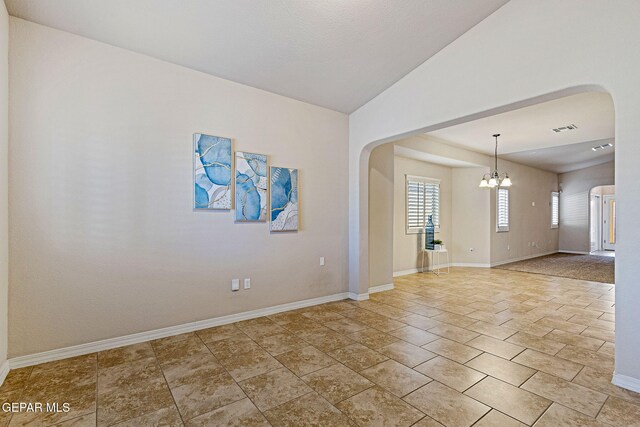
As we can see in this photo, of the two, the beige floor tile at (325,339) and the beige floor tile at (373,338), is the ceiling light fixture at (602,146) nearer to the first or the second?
the beige floor tile at (373,338)

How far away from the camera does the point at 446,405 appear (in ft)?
7.04

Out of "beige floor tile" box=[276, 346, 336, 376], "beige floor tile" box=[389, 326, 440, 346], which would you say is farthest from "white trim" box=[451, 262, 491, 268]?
"beige floor tile" box=[276, 346, 336, 376]

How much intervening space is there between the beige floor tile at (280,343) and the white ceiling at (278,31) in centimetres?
314

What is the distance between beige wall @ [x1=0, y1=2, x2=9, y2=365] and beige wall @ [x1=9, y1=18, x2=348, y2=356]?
7cm

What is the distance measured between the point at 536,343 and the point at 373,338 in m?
1.72

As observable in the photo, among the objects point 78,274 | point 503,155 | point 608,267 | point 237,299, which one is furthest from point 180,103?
point 608,267

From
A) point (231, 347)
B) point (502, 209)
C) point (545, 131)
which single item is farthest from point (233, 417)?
point (502, 209)

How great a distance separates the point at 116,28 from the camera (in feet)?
9.34

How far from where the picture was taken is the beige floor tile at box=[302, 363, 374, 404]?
7.48 ft

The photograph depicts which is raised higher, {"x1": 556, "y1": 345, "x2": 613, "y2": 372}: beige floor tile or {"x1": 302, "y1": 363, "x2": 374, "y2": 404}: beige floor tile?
{"x1": 556, "y1": 345, "x2": 613, "y2": 372}: beige floor tile

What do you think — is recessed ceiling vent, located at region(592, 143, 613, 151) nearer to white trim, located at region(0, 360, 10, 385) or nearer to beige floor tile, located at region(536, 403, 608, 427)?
beige floor tile, located at region(536, 403, 608, 427)

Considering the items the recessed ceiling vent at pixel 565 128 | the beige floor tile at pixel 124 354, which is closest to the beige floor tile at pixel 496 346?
the beige floor tile at pixel 124 354

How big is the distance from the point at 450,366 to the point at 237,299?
253 cm

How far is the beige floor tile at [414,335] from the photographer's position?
10.7 ft
